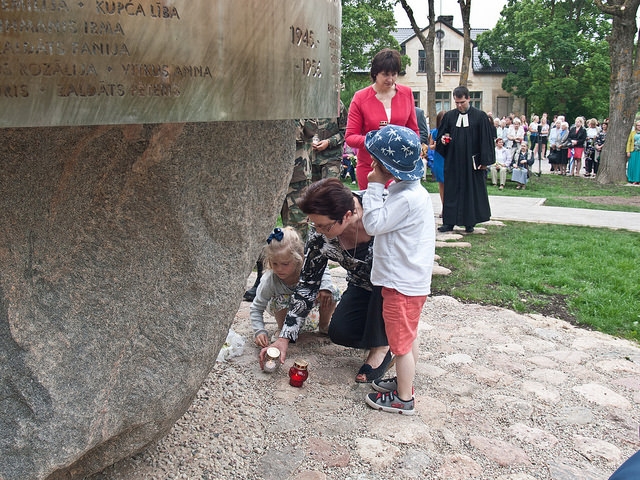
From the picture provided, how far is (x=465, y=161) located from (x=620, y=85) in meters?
8.62

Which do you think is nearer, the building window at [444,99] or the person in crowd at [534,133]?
the person in crowd at [534,133]

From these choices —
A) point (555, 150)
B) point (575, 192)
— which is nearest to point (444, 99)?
point (555, 150)

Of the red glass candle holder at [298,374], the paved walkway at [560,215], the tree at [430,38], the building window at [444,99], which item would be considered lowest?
the paved walkway at [560,215]

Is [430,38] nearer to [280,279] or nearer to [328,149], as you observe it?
[328,149]

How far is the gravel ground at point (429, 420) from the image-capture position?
8.87 feet

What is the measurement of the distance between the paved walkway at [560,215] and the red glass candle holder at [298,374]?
6.17 m

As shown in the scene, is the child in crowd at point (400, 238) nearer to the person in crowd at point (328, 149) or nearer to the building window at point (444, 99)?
the person in crowd at point (328, 149)

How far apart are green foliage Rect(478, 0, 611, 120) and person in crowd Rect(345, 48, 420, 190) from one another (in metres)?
34.0

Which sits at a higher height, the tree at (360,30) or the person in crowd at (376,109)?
the tree at (360,30)

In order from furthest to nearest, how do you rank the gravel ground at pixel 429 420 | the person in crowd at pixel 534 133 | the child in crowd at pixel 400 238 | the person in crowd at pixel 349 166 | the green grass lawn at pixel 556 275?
the person in crowd at pixel 534 133, the person in crowd at pixel 349 166, the green grass lawn at pixel 556 275, the child in crowd at pixel 400 238, the gravel ground at pixel 429 420

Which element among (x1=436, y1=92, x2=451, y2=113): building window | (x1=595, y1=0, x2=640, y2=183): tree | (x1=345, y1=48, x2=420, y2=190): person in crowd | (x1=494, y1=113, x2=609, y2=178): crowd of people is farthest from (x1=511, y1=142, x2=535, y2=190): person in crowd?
(x1=436, y1=92, x2=451, y2=113): building window

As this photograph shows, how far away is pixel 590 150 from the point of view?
693 inches

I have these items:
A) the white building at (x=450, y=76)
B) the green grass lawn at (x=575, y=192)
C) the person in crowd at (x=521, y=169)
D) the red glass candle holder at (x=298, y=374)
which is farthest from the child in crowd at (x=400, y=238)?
the white building at (x=450, y=76)

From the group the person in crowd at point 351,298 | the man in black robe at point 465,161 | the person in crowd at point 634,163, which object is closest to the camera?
the person in crowd at point 351,298
